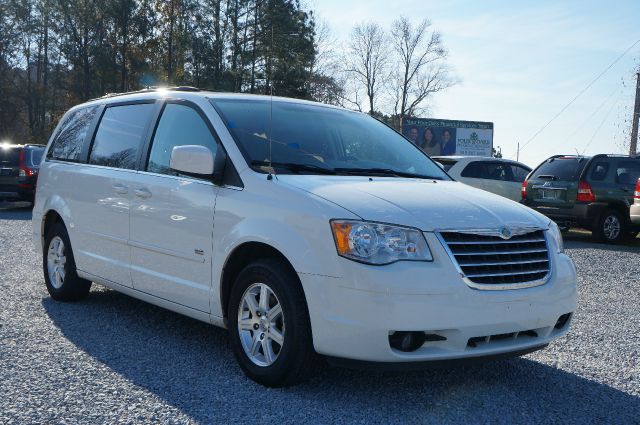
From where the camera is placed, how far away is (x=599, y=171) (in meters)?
14.4

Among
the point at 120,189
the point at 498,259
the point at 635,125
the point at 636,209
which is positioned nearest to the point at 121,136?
the point at 120,189

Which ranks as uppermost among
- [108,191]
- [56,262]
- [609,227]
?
[108,191]

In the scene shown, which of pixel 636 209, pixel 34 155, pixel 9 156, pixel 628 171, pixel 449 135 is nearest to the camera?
pixel 636 209

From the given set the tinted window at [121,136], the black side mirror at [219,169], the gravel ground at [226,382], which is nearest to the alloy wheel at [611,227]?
the gravel ground at [226,382]

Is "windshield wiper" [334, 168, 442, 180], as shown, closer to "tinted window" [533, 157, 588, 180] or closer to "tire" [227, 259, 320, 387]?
"tire" [227, 259, 320, 387]

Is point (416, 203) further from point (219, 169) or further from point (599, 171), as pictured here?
point (599, 171)

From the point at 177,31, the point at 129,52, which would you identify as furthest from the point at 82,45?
the point at 177,31

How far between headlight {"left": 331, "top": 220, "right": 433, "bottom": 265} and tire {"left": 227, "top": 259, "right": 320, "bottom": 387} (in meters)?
0.43

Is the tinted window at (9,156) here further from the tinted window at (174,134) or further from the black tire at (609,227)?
the tinted window at (174,134)

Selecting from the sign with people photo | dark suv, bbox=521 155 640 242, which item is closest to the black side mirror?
dark suv, bbox=521 155 640 242

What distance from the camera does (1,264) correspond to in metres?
9.06

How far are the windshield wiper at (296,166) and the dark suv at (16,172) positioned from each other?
16518mm

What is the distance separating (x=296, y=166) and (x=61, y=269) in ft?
10.7

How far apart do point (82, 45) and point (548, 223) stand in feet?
151
